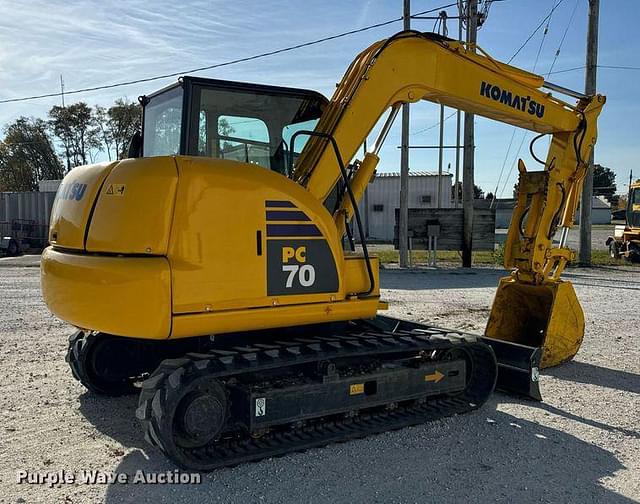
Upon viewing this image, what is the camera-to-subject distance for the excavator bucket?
21.9 ft

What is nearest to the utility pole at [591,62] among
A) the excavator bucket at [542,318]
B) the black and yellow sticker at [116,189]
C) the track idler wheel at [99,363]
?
the excavator bucket at [542,318]

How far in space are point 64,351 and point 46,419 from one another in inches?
97.7

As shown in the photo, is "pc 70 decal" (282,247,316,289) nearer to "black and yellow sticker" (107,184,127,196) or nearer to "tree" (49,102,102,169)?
"black and yellow sticker" (107,184,127,196)

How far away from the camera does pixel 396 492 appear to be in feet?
12.7

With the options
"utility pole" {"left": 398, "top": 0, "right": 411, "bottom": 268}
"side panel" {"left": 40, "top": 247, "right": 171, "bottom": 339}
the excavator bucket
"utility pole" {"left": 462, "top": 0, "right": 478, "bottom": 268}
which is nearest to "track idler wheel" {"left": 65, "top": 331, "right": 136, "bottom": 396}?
"side panel" {"left": 40, "top": 247, "right": 171, "bottom": 339}

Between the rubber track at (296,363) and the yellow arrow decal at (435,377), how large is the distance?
0.73ft

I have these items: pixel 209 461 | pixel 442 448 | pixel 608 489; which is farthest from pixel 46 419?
pixel 608 489

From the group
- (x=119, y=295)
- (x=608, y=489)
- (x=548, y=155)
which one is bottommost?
(x=608, y=489)

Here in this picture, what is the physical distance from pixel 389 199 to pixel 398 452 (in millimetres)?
28471

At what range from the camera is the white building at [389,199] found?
106 ft

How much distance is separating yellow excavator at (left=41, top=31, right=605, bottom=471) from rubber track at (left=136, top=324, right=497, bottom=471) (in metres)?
0.01

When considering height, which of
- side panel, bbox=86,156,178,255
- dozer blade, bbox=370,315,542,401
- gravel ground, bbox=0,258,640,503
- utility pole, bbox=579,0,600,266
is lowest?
gravel ground, bbox=0,258,640,503

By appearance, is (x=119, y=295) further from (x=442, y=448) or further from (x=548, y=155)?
(x=548, y=155)

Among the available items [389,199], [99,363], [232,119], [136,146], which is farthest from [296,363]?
[389,199]
